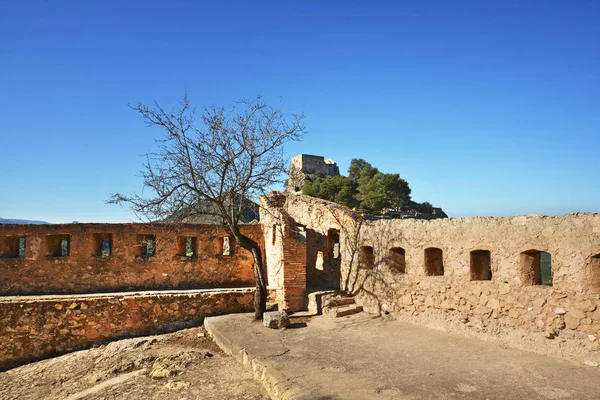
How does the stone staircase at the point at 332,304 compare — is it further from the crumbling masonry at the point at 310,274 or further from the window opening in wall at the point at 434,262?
the window opening in wall at the point at 434,262

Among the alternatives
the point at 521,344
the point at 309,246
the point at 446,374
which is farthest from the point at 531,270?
the point at 309,246

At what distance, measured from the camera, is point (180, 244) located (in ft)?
54.5

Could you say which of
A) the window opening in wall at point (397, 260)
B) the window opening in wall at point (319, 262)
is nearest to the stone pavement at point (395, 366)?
the window opening in wall at point (397, 260)

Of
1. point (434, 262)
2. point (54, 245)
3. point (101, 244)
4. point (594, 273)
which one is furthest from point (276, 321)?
point (54, 245)

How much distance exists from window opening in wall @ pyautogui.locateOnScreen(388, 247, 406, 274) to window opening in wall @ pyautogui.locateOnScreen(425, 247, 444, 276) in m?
1.02

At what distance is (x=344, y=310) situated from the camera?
1127cm

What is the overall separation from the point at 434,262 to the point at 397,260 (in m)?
1.19

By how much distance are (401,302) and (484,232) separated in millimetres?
2948

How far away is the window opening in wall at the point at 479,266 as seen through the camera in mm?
8953

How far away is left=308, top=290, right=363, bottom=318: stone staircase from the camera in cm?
1133

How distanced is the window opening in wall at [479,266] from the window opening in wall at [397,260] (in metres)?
2.28

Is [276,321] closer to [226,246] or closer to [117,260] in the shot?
[117,260]

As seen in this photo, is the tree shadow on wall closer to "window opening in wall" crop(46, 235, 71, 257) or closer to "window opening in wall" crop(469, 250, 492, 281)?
"window opening in wall" crop(469, 250, 492, 281)

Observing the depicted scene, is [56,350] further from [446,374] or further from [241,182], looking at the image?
[446,374]
